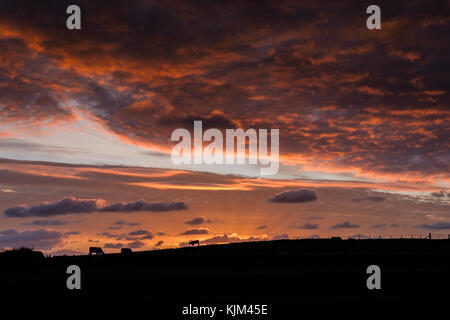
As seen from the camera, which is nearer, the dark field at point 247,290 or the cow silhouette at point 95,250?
the dark field at point 247,290

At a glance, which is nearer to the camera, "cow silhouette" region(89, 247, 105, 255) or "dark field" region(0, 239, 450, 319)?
"dark field" region(0, 239, 450, 319)

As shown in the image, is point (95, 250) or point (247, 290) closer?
point (247, 290)
